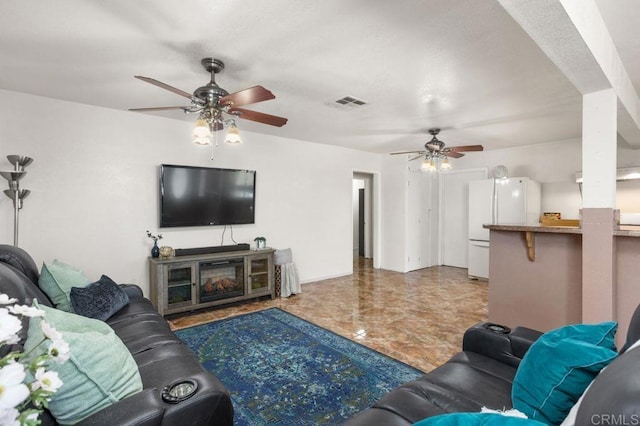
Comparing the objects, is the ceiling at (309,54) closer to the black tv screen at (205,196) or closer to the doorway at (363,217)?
the black tv screen at (205,196)

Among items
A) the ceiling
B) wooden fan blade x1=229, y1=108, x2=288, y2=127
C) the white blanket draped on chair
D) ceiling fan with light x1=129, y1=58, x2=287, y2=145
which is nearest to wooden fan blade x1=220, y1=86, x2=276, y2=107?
ceiling fan with light x1=129, y1=58, x2=287, y2=145

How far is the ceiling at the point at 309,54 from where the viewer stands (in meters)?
1.89

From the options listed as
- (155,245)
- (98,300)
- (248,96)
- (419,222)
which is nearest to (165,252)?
(155,245)

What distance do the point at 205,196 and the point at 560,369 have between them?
402cm

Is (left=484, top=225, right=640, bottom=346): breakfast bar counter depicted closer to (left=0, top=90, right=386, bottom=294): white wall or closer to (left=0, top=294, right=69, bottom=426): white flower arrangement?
(left=0, top=294, right=69, bottom=426): white flower arrangement

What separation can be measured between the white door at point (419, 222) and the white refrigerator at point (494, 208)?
98 cm

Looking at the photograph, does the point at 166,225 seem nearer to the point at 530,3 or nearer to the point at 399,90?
the point at 399,90

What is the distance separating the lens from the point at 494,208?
18.7 feet

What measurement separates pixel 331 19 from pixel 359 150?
14.2 ft

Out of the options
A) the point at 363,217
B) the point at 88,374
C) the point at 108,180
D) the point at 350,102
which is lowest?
the point at 88,374

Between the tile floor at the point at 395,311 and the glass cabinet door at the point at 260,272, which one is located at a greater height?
the glass cabinet door at the point at 260,272

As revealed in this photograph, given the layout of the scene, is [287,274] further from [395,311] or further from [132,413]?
[132,413]

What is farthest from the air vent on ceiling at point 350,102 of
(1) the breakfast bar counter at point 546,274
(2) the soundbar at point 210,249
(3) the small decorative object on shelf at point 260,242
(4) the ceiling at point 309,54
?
(2) the soundbar at point 210,249

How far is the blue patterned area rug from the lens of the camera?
6.78ft
